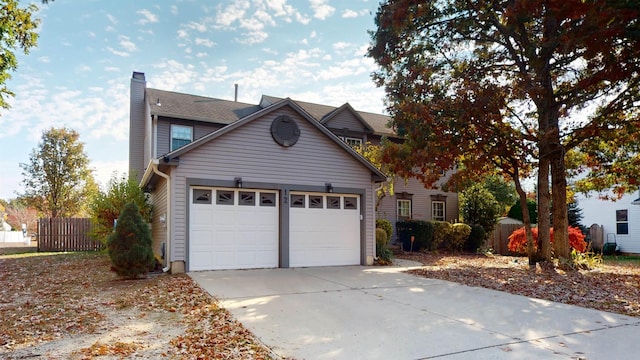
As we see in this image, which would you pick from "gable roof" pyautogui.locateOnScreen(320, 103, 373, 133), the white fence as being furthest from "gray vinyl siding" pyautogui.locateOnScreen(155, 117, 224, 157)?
the white fence

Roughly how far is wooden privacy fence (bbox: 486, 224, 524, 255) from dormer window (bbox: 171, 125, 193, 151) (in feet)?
47.6

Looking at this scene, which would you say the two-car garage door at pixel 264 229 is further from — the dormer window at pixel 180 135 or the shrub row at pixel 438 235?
the dormer window at pixel 180 135

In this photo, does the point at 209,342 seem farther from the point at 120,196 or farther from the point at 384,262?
the point at 120,196

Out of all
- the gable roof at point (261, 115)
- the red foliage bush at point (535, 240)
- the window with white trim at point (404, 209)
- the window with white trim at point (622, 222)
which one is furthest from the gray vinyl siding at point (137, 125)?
the window with white trim at point (622, 222)

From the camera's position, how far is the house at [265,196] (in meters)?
10.9

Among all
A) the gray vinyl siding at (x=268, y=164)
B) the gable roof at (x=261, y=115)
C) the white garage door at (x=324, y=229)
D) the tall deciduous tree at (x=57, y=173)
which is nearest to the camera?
the gable roof at (x=261, y=115)

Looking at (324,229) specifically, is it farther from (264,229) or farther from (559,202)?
(559,202)

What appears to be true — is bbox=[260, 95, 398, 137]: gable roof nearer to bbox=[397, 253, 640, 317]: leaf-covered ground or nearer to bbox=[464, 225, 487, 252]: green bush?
bbox=[464, 225, 487, 252]: green bush

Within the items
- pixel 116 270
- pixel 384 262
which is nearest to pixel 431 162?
pixel 384 262

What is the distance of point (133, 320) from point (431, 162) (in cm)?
968

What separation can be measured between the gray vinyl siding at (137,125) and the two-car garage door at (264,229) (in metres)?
9.99

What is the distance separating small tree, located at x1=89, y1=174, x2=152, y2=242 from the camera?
14258 millimetres

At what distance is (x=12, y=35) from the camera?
12297 mm

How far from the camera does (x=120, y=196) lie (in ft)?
47.3
